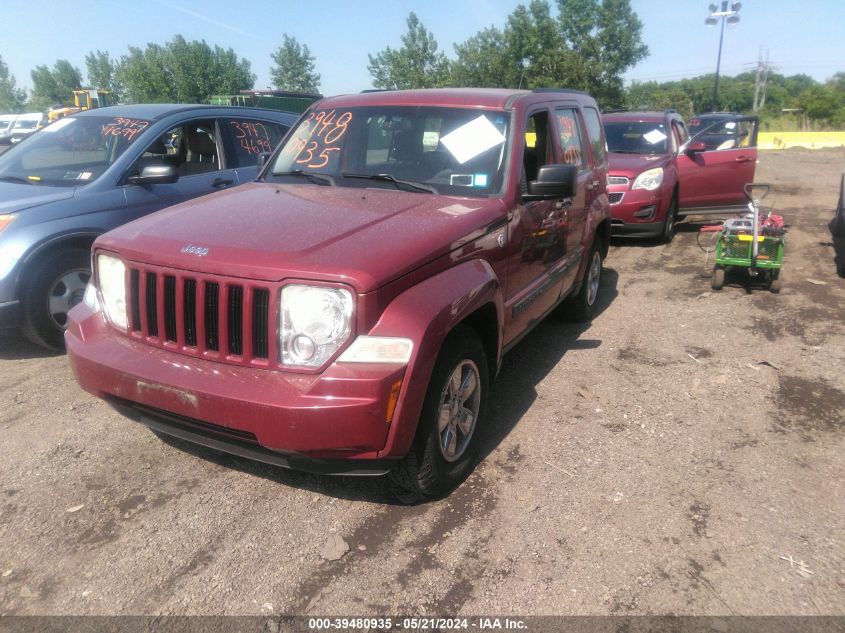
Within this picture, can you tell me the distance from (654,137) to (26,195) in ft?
26.9

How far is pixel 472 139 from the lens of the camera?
387 centimetres

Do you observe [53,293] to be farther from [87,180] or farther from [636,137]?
[636,137]

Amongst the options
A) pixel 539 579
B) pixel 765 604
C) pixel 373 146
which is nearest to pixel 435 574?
pixel 539 579

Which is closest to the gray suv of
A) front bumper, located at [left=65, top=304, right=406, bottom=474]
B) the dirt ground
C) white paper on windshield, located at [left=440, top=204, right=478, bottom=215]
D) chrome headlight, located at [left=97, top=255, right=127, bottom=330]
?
the dirt ground

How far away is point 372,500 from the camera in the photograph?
10.4 feet

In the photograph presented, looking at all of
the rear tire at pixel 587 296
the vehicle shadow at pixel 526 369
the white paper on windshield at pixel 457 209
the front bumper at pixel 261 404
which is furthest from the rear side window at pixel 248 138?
the front bumper at pixel 261 404

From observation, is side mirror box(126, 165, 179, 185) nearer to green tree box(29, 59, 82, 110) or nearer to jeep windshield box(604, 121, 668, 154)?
jeep windshield box(604, 121, 668, 154)

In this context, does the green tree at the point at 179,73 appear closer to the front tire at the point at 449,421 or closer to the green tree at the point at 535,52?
the green tree at the point at 535,52

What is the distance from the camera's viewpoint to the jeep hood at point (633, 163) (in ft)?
28.5

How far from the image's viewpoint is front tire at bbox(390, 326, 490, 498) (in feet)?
9.32

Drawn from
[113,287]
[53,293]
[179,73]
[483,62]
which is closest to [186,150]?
[53,293]

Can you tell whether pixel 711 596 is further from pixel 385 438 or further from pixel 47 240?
pixel 47 240

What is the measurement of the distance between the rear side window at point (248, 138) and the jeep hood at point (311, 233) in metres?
2.82

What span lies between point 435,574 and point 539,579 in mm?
423
